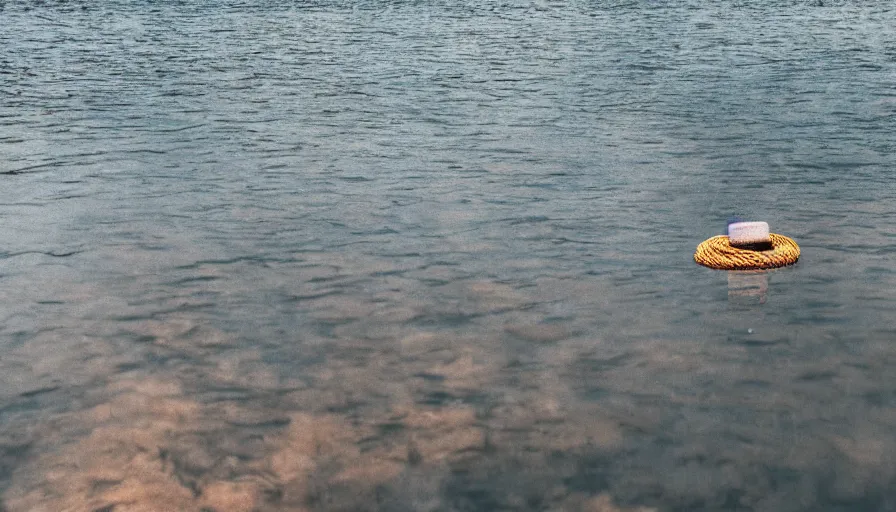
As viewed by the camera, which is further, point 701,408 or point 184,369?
point 184,369

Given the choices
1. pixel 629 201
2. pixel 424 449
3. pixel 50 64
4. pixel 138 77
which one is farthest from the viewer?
pixel 50 64

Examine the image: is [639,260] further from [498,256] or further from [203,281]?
[203,281]

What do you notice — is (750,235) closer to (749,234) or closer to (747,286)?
(749,234)

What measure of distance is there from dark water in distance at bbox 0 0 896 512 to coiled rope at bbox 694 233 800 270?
7.9 inches

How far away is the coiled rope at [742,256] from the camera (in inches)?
408

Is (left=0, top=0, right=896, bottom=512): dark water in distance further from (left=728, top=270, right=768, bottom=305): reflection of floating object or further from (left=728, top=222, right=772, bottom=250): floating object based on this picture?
(left=728, top=222, right=772, bottom=250): floating object

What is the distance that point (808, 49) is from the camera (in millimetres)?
28078

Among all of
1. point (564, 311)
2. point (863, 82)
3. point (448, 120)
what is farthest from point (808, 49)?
point (564, 311)

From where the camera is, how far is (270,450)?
22.5 feet

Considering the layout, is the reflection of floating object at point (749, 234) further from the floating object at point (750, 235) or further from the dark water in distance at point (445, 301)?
the dark water in distance at point (445, 301)

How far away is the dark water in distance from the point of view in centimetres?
659

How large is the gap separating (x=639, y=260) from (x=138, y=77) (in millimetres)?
17728

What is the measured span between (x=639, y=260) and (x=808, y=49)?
65.5ft

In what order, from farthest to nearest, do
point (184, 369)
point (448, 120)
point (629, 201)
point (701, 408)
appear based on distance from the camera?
1. point (448, 120)
2. point (629, 201)
3. point (184, 369)
4. point (701, 408)
